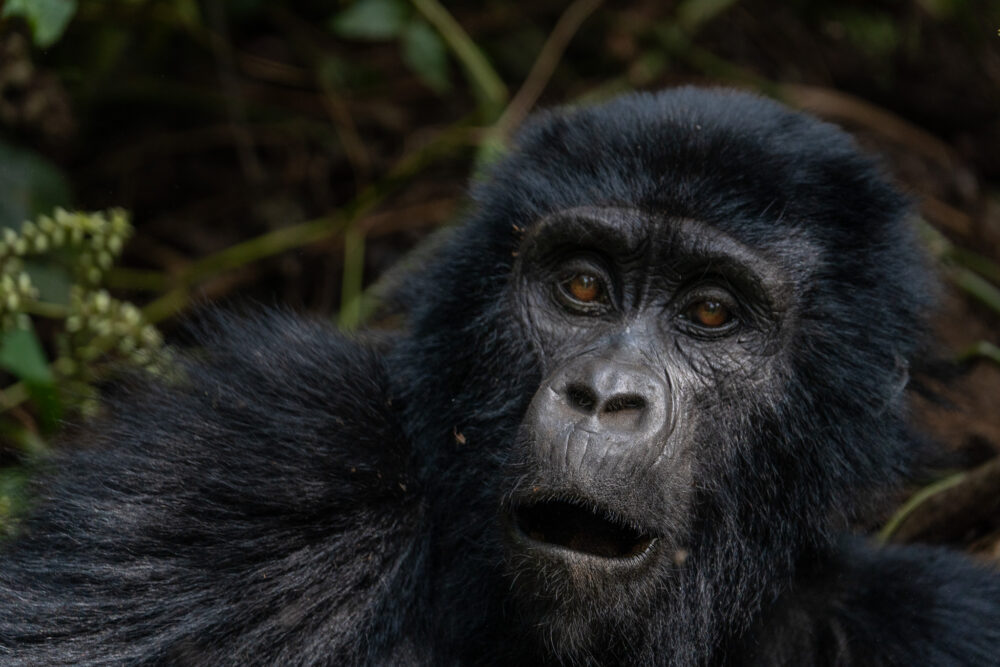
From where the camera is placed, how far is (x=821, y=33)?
8.97 m

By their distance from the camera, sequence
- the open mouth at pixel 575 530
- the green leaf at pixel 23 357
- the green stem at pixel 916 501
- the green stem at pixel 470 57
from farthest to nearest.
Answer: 1. the green stem at pixel 470 57
2. the green stem at pixel 916 501
3. the green leaf at pixel 23 357
4. the open mouth at pixel 575 530

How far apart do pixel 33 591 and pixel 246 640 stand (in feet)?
2.23

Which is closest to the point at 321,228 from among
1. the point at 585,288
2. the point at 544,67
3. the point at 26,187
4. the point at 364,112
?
the point at 364,112

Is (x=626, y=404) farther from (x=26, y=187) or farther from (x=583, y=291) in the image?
(x=26, y=187)

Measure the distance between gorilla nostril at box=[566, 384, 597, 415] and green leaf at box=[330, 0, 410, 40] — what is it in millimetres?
3681

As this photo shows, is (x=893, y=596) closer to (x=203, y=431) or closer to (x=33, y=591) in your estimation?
(x=203, y=431)

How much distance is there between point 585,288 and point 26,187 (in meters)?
3.51

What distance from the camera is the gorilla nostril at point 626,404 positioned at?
11.2 ft

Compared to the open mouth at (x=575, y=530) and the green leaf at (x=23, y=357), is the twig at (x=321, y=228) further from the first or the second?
the open mouth at (x=575, y=530)

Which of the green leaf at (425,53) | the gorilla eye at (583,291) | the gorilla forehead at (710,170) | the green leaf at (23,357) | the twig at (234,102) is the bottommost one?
the green leaf at (23,357)

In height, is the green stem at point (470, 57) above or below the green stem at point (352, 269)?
above

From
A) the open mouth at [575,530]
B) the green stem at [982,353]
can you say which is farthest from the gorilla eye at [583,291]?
the green stem at [982,353]

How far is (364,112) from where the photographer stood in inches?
326

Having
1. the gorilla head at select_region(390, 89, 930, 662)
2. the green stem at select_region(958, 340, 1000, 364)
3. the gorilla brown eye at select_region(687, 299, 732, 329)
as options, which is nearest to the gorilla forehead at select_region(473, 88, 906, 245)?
the gorilla head at select_region(390, 89, 930, 662)
